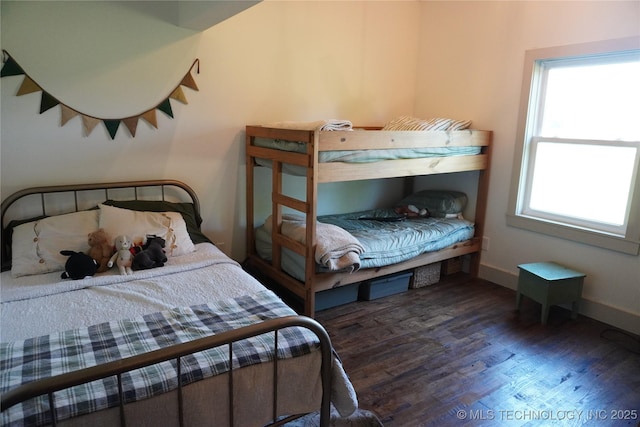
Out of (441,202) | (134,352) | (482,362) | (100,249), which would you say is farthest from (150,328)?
(441,202)

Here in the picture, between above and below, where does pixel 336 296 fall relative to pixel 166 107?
below

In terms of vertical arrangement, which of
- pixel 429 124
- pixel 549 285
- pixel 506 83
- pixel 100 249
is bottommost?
pixel 549 285

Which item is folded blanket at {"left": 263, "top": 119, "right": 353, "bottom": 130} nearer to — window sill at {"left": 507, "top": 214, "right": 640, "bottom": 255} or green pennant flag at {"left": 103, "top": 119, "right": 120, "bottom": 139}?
green pennant flag at {"left": 103, "top": 119, "right": 120, "bottom": 139}

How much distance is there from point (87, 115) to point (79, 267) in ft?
3.36

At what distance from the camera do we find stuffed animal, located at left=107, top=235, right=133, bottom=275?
2225mm

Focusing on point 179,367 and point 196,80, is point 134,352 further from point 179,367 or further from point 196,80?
point 196,80

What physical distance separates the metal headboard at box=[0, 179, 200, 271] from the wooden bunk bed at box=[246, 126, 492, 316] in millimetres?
539

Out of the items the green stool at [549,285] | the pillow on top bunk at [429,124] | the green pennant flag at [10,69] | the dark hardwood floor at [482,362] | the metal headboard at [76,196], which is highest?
the green pennant flag at [10,69]

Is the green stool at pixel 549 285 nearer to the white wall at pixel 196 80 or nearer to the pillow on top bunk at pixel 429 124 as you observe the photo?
the pillow on top bunk at pixel 429 124

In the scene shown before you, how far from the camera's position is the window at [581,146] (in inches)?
106

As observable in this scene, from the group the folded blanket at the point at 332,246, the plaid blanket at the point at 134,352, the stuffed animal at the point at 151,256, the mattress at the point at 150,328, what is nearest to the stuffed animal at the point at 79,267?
the mattress at the point at 150,328

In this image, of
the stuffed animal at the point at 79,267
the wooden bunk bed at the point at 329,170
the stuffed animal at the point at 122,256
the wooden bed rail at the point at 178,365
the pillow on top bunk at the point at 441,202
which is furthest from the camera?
the pillow on top bunk at the point at 441,202

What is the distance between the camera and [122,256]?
224 centimetres

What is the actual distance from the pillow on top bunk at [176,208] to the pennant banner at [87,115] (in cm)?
44
